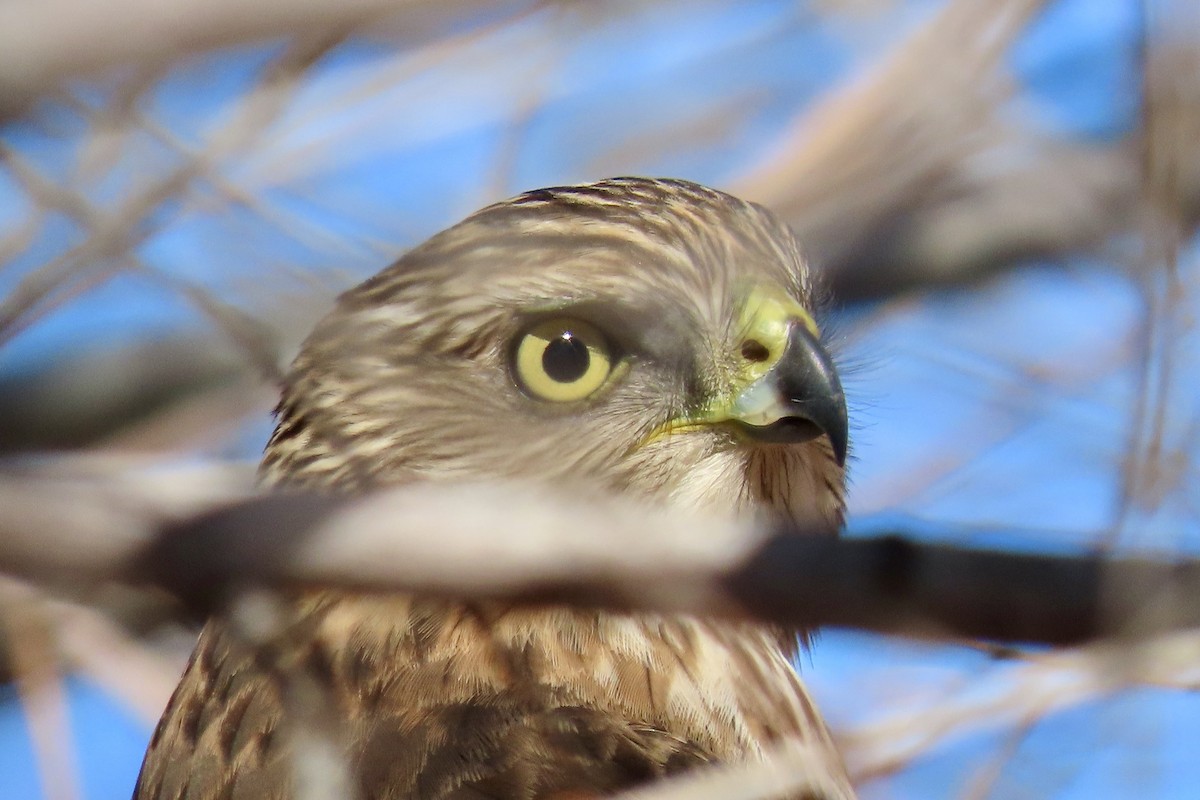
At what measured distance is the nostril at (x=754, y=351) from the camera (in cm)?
261

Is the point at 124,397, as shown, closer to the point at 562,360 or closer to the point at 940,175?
the point at 562,360

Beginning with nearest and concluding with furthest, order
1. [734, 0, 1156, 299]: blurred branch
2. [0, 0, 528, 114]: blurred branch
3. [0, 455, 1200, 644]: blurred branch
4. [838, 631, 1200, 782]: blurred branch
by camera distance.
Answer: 1. [0, 0, 528, 114]: blurred branch
2. [0, 455, 1200, 644]: blurred branch
3. [838, 631, 1200, 782]: blurred branch
4. [734, 0, 1156, 299]: blurred branch

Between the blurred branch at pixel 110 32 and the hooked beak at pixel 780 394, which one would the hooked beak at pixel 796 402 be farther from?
the blurred branch at pixel 110 32

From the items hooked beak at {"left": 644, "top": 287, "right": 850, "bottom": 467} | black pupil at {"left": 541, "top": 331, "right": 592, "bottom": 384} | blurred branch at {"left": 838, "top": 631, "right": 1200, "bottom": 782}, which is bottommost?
blurred branch at {"left": 838, "top": 631, "right": 1200, "bottom": 782}

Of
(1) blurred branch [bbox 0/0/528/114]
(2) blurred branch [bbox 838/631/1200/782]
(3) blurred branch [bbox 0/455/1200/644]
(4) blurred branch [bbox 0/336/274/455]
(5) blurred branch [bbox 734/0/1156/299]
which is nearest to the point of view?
(1) blurred branch [bbox 0/0/528/114]

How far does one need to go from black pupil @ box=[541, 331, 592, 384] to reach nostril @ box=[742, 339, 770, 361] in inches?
11.8

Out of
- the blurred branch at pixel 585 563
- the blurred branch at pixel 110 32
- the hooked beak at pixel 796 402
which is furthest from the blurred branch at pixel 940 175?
the blurred branch at pixel 110 32

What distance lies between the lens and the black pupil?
2.58 m

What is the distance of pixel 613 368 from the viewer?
8.57 ft

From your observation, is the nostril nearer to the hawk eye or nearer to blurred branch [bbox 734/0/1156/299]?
the hawk eye

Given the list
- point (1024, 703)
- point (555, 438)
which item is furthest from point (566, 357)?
point (1024, 703)

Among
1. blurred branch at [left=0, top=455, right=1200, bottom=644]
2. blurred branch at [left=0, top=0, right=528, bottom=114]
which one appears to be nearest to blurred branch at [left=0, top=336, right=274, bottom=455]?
blurred branch at [left=0, top=455, right=1200, bottom=644]

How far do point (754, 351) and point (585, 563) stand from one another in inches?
57.9

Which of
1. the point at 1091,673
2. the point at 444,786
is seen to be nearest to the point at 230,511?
the point at 444,786
